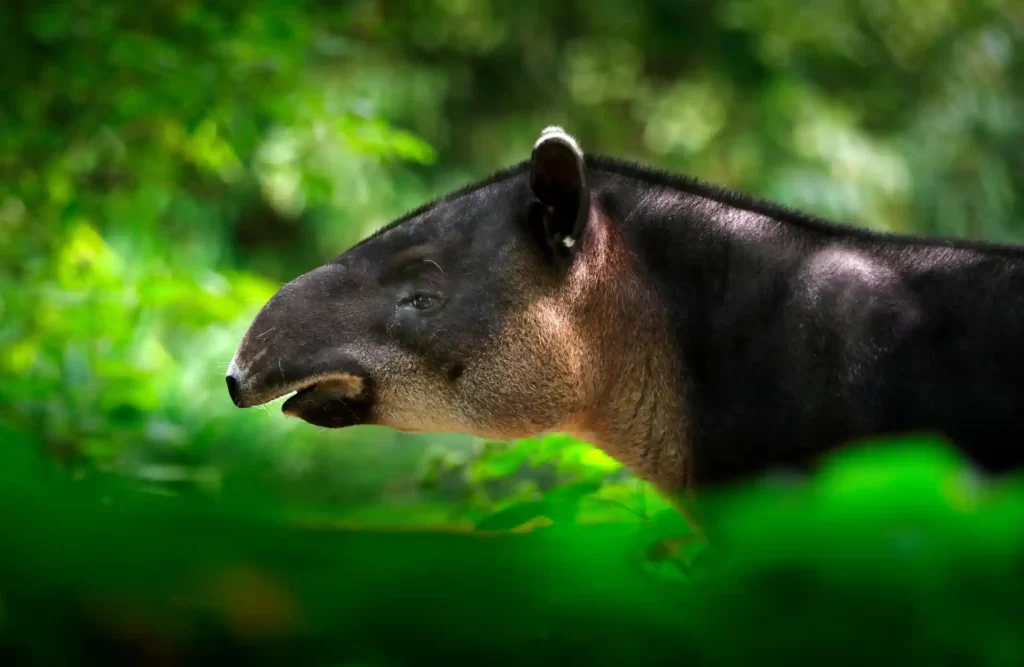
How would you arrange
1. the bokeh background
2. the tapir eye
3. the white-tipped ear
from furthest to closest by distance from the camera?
the bokeh background, the tapir eye, the white-tipped ear

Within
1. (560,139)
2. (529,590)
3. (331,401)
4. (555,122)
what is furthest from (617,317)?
(555,122)

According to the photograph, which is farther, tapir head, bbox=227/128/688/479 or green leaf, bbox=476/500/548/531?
tapir head, bbox=227/128/688/479

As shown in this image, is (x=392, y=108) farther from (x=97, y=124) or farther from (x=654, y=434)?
(x=654, y=434)

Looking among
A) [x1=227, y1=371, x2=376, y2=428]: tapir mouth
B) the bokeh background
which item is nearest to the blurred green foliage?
[x1=227, y1=371, x2=376, y2=428]: tapir mouth

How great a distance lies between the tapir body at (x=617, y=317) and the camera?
2748 mm

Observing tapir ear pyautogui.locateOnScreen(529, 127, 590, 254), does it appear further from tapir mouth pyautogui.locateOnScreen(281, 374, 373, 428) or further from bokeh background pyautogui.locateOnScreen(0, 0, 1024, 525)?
bokeh background pyautogui.locateOnScreen(0, 0, 1024, 525)

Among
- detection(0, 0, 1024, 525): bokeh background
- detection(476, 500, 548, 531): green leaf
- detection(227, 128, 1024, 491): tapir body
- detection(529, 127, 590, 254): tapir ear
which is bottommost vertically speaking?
detection(476, 500, 548, 531): green leaf

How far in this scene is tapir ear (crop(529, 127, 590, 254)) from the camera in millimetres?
2990

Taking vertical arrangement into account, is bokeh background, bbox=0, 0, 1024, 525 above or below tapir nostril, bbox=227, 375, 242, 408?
above

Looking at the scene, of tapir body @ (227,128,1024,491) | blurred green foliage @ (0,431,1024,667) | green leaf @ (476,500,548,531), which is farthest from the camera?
tapir body @ (227,128,1024,491)

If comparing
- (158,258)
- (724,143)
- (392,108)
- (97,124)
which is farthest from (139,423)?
(724,143)

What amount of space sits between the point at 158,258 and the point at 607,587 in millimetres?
7644

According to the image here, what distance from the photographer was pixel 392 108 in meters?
11.4

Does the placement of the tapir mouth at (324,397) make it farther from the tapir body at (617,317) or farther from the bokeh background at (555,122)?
the bokeh background at (555,122)
